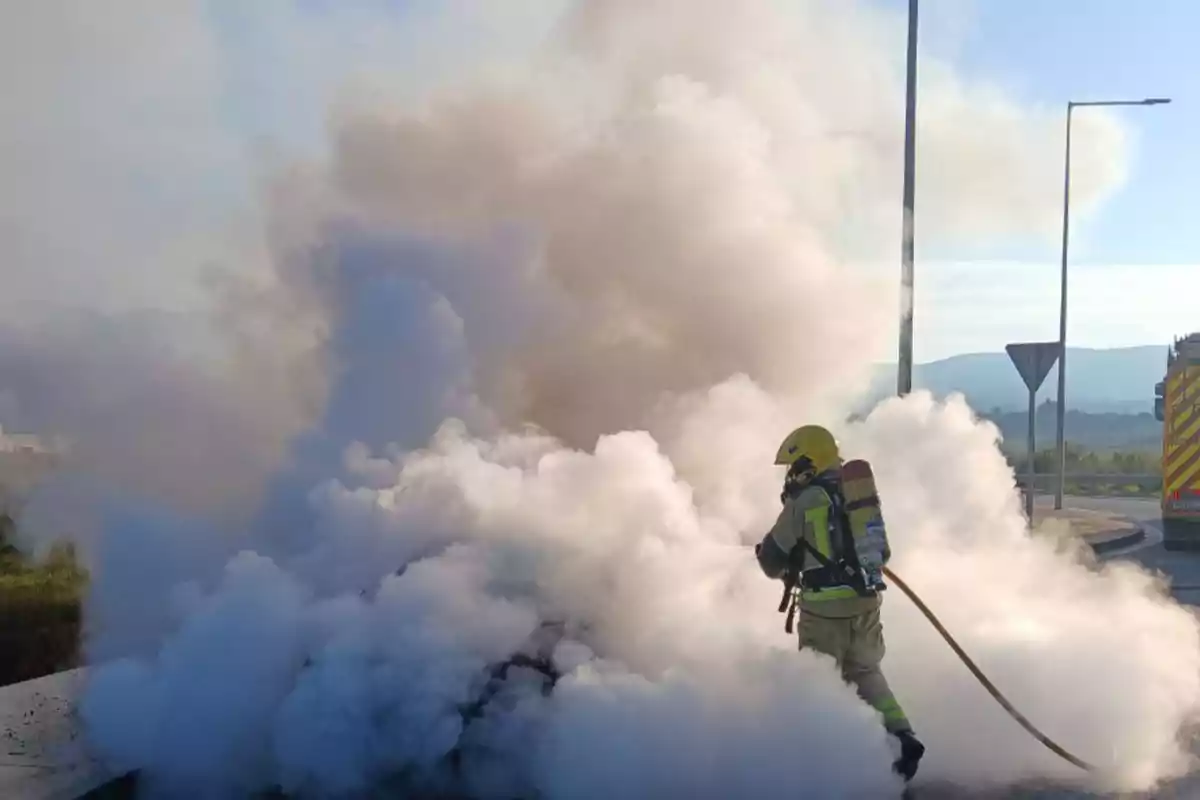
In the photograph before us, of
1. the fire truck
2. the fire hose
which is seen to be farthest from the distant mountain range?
the fire hose

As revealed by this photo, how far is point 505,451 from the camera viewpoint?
283 inches

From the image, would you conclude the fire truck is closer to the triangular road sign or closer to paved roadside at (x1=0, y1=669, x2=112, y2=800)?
the triangular road sign

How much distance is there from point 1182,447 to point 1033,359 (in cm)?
533

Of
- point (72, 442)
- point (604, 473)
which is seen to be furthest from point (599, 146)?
point (72, 442)

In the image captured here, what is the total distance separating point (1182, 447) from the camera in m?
18.3

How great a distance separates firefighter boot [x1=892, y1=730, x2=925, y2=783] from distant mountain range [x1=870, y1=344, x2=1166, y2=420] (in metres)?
3.77

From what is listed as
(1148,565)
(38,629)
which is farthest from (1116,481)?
(38,629)

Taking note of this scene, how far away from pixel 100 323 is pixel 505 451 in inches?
93.7

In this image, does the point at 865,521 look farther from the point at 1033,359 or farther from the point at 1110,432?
the point at 1110,432

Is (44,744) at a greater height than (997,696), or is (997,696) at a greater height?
(997,696)

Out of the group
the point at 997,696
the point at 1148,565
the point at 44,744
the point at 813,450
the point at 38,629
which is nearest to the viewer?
the point at 813,450

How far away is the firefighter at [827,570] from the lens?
5.66 m

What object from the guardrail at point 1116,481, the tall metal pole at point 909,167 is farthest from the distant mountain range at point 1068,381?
the guardrail at point 1116,481

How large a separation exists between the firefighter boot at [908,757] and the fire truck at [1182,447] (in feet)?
46.8
